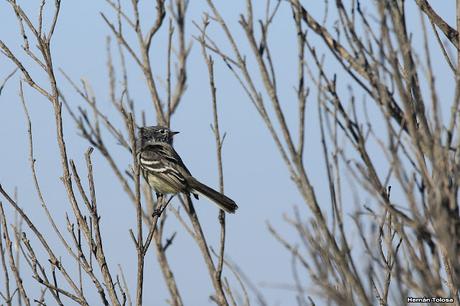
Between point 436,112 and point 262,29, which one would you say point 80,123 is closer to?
point 262,29

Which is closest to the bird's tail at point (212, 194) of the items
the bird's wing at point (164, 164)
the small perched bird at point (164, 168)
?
the small perched bird at point (164, 168)

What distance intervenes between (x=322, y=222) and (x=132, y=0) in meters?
4.33

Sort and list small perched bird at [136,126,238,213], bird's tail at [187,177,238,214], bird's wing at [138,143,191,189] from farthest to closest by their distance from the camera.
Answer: bird's wing at [138,143,191,189] < small perched bird at [136,126,238,213] < bird's tail at [187,177,238,214]

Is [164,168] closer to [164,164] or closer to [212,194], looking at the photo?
[164,164]

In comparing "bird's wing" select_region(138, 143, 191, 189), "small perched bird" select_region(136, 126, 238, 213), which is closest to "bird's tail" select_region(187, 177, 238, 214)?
"small perched bird" select_region(136, 126, 238, 213)

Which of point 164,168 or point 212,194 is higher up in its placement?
point 164,168

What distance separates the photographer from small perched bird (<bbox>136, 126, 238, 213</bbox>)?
9680 millimetres

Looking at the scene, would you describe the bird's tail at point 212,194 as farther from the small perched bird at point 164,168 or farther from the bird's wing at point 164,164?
the bird's wing at point 164,164

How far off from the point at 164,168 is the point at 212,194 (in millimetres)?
1376

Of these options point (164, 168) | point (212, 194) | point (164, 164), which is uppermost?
point (164, 164)

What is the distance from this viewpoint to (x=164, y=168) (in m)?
10.2

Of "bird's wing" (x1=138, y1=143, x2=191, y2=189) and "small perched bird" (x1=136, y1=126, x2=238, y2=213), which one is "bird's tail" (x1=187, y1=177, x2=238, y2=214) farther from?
"bird's wing" (x1=138, y1=143, x2=191, y2=189)

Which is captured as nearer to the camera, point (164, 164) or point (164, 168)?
point (164, 168)

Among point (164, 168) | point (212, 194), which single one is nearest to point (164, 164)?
point (164, 168)
